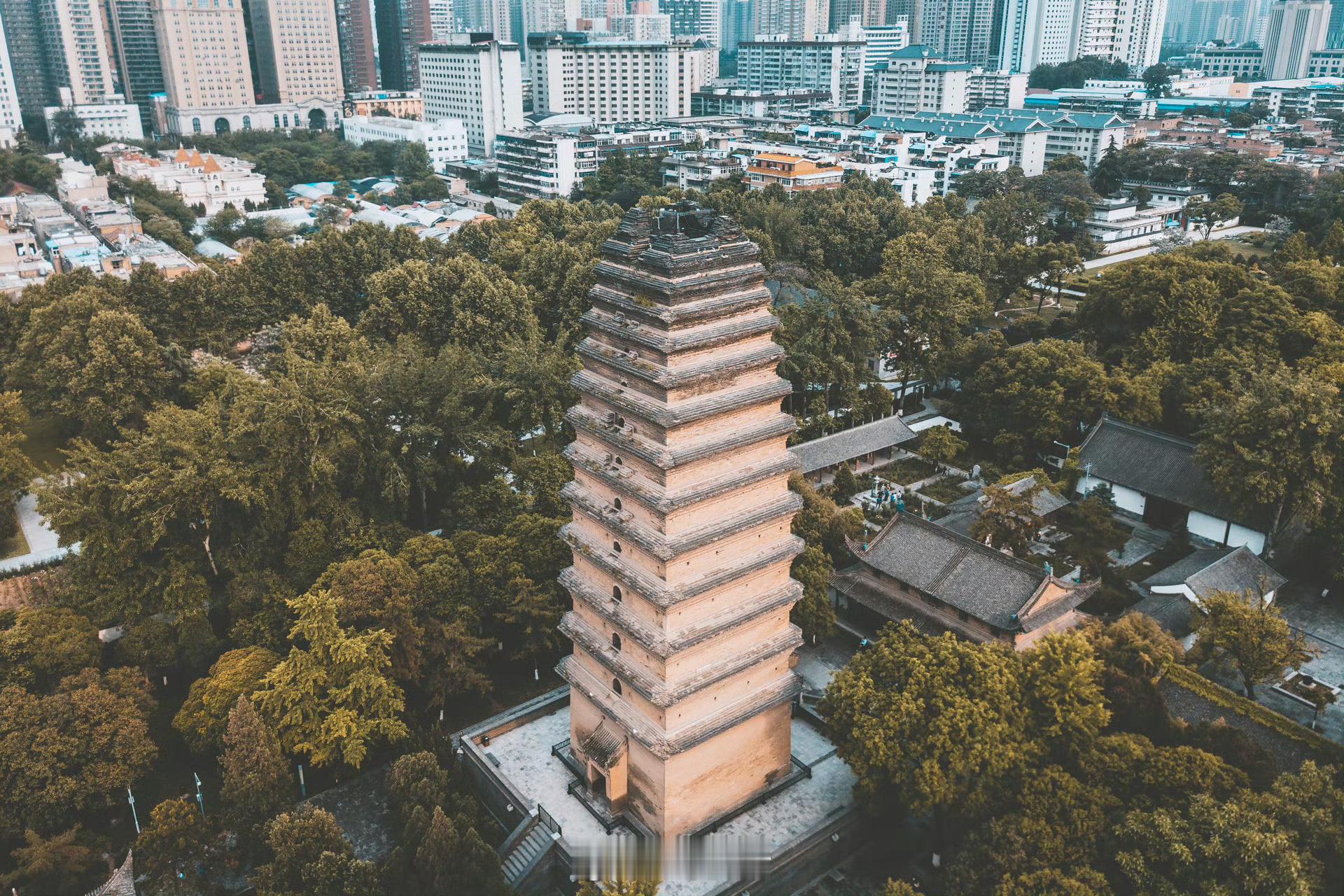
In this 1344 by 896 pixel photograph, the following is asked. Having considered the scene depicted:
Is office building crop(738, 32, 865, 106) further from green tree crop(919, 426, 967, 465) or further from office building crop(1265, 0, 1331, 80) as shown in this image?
Result: green tree crop(919, 426, 967, 465)

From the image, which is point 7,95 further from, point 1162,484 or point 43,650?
point 1162,484

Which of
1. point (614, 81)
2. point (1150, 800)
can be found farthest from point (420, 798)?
point (614, 81)

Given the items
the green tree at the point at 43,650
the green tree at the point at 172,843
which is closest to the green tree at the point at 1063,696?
the green tree at the point at 172,843

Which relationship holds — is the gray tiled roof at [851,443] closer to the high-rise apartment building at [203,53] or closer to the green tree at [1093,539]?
the green tree at [1093,539]

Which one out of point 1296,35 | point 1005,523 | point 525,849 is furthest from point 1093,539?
point 1296,35

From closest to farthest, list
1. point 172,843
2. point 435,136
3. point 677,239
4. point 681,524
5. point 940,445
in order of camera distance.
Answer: point 677,239 < point 681,524 < point 172,843 < point 940,445 < point 435,136

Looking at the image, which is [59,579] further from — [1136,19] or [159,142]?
[1136,19]
